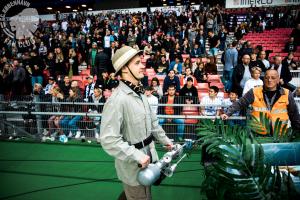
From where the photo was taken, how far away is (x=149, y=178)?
7.44ft

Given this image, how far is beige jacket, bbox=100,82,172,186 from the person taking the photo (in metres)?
2.48

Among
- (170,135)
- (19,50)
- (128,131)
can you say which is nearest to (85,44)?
(19,50)

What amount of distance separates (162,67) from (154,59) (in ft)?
2.81

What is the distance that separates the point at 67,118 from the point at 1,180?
2204mm

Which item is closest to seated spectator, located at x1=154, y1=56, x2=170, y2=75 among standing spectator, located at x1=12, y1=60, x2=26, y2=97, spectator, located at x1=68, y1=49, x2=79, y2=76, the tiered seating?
spectator, located at x1=68, y1=49, x2=79, y2=76

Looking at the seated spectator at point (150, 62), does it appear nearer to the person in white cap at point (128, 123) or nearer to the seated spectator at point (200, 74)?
the seated spectator at point (200, 74)

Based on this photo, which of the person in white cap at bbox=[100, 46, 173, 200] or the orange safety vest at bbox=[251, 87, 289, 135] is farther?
the orange safety vest at bbox=[251, 87, 289, 135]

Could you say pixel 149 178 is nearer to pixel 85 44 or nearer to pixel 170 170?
pixel 170 170

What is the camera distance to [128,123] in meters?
2.64

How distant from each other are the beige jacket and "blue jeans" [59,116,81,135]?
447 cm

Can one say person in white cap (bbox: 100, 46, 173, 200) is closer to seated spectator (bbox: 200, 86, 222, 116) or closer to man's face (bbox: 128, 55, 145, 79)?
man's face (bbox: 128, 55, 145, 79)

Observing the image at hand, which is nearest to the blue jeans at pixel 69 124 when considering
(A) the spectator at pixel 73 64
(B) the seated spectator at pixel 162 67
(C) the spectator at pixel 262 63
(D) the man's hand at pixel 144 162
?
(B) the seated spectator at pixel 162 67

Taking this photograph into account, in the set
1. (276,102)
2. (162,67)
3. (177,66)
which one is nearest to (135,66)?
(276,102)

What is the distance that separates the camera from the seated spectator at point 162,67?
10742 millimetres
